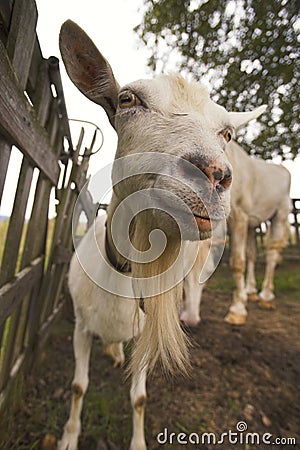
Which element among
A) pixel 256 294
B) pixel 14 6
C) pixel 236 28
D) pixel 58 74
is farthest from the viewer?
pixel 256 294

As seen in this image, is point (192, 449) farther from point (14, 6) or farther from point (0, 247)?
point (0, 247)

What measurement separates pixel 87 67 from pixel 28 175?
69 centimetres

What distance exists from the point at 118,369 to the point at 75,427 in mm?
893

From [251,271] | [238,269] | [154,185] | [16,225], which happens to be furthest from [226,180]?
[251,271]

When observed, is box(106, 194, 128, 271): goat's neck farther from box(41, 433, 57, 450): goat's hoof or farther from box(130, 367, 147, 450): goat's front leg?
box(41, 433, 57, 450): goat's hoof

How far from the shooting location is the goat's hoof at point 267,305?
4598mm

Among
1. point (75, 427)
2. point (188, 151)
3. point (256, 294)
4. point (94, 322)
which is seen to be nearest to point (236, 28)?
point (188, 151)

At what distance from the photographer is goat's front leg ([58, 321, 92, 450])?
1.76 meters

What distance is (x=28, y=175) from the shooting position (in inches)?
65.3

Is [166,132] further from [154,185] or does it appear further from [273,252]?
[273,252]

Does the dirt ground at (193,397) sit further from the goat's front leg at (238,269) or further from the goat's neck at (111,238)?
the goat's neck at (111,238)

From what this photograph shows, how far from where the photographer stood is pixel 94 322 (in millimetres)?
1706

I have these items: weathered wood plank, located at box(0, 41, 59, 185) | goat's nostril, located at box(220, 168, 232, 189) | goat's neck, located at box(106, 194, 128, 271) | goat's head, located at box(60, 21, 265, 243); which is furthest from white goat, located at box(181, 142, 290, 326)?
goat's nostril, located at box(220, 168, 232, 189)

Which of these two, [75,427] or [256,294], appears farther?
[256,294]
